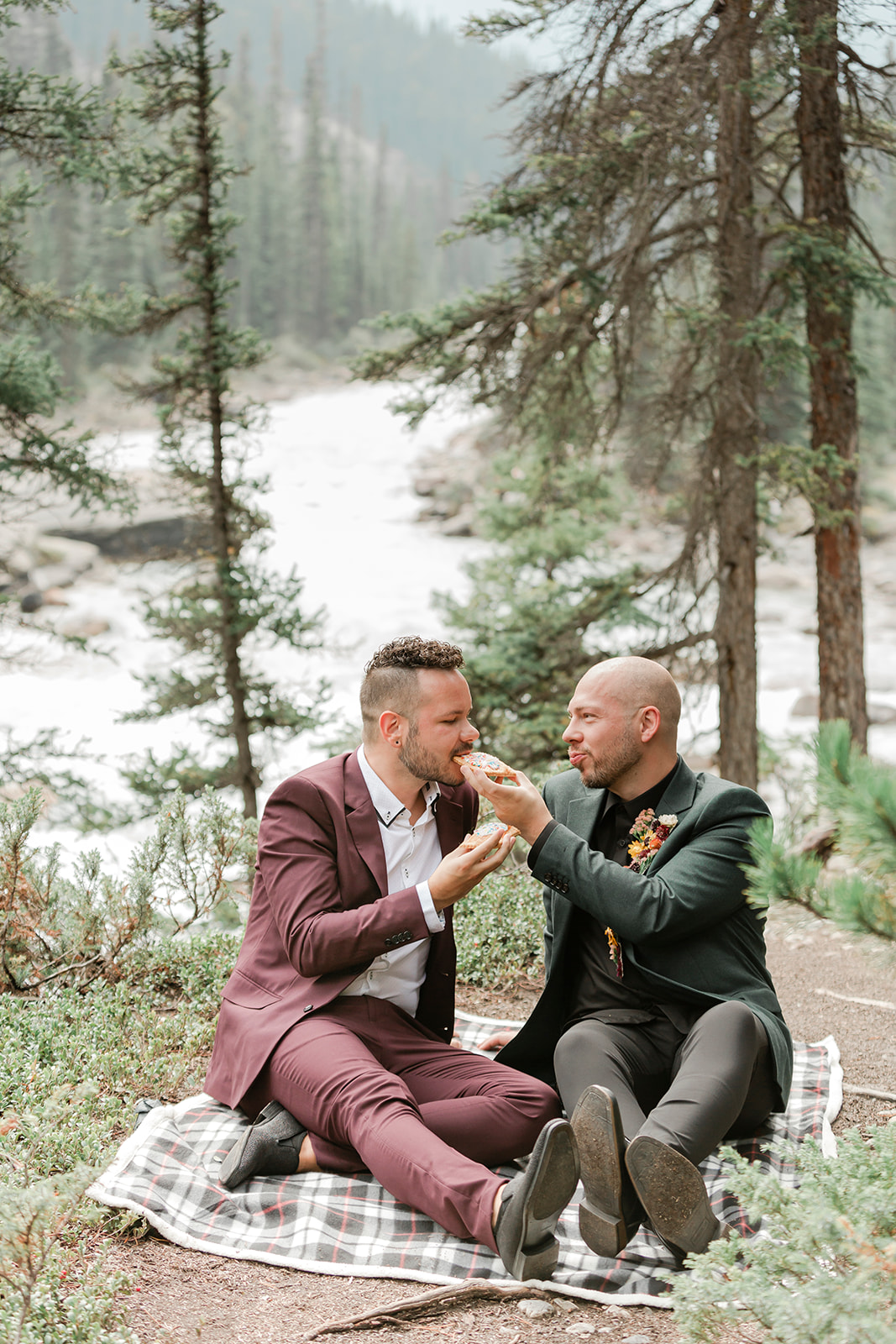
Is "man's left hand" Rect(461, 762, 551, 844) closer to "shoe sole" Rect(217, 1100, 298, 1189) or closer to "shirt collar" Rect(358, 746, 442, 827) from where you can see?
"shirt collar" Rect(358, 746, 442, 827)

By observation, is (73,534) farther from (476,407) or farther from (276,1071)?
(276,1071)

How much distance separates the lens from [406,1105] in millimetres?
2887

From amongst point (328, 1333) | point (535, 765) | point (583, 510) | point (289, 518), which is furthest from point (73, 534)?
point (328, 1333)

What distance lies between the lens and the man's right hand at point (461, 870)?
298 cm

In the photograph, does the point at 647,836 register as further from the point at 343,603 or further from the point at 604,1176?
the point at 343,603

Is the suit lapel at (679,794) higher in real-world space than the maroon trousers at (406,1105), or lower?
higher

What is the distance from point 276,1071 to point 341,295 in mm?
56325

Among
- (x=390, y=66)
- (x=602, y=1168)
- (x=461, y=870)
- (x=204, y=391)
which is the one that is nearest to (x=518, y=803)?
(x=461, y=870)

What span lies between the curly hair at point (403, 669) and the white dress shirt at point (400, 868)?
0.20 m

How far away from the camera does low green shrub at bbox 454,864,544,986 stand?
197 inches

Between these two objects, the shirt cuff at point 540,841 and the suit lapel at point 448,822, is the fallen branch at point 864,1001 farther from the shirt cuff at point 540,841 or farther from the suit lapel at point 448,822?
the shirt cuff at point 540,841

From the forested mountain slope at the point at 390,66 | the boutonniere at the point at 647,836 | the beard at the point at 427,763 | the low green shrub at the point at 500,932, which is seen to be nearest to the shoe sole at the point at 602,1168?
the boutonniere at the point at 647,836

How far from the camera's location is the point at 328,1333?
7.85ft

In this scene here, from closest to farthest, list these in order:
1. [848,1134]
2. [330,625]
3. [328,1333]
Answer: [848,1134]
[328,1333]
[330,625]
